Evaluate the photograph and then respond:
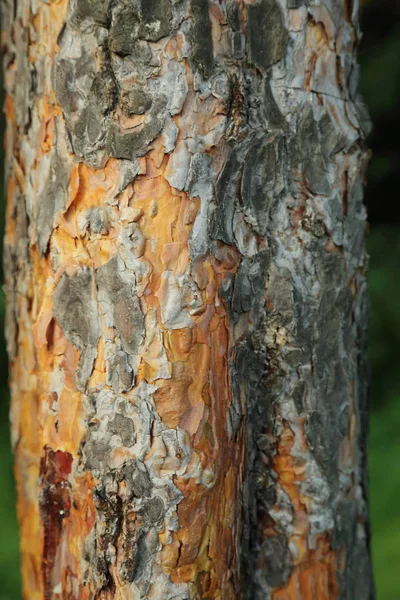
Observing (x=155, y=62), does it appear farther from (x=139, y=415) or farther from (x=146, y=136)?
(x=139, y=415)

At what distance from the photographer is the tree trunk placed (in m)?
1.17

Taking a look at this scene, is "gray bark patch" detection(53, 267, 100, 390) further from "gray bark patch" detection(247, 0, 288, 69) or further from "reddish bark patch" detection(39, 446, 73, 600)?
"gray bark patch" detection(247, 0, 288, 69)

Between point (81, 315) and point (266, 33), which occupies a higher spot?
point (266, 33)

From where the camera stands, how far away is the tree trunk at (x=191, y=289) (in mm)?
1175

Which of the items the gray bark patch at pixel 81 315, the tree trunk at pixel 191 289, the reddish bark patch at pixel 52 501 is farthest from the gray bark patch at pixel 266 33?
the reddish bark patch at pixel 52 501

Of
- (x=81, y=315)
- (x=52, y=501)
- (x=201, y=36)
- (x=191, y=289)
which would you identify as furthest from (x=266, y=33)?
(x=52, y=501)

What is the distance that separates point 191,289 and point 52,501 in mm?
473

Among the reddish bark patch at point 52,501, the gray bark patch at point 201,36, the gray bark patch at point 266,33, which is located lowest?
the reddish bark patch at point 52,501

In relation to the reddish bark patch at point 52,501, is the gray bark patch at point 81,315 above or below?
above

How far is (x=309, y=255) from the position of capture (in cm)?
131

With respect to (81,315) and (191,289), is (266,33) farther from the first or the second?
(81,315)

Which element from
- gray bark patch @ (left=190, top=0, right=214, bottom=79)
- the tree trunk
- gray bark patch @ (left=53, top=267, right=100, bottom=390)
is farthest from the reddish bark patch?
gray bark patch @ (left=190, top=0, right=214, bottom=79)

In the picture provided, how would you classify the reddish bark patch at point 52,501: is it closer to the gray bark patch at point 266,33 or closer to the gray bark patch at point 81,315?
the gray bark patch at point 81,315

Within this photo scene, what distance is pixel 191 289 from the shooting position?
1.18m
